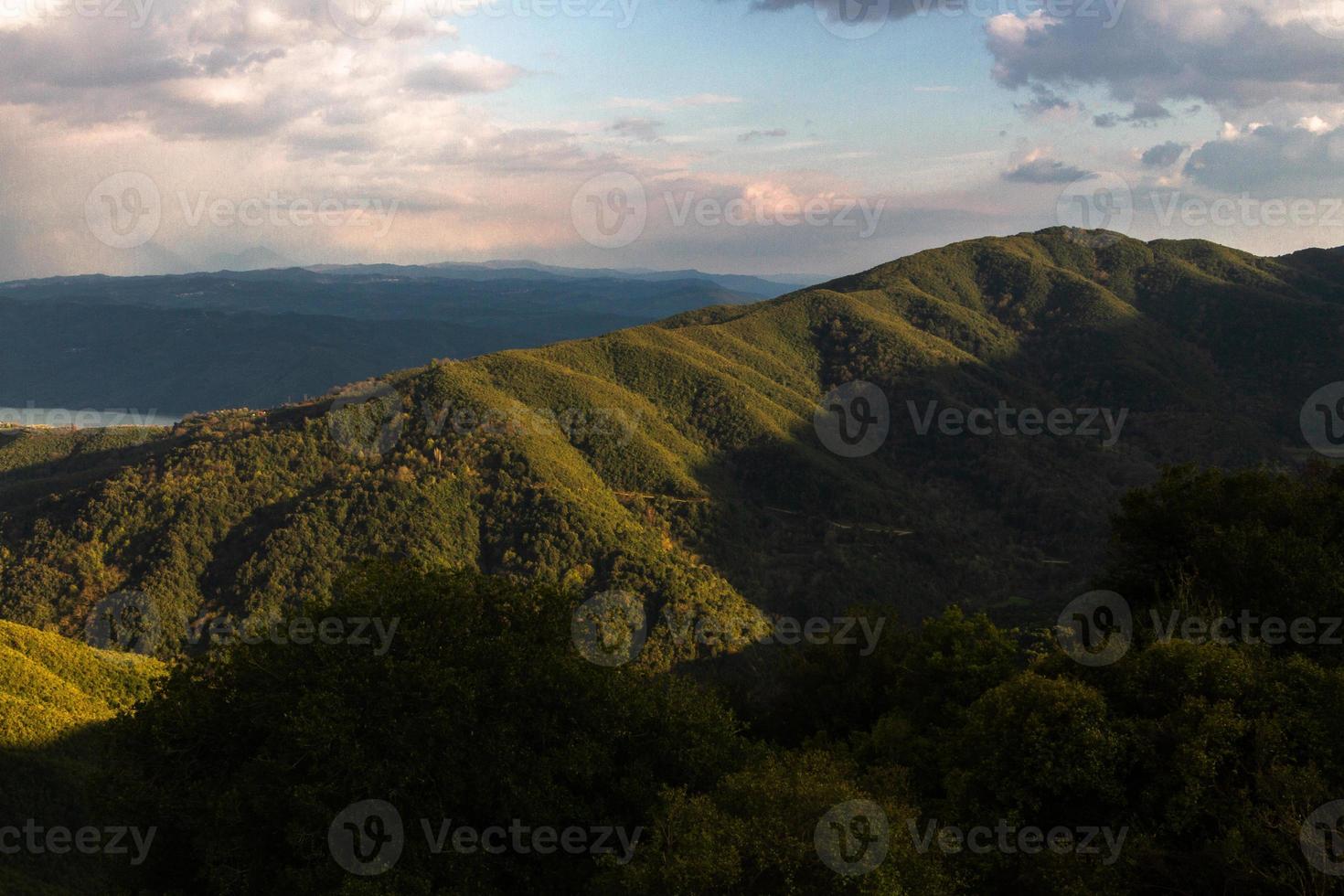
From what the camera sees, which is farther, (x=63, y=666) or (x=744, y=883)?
(x=63, y=666)

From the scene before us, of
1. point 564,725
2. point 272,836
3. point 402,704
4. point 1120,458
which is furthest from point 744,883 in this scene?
point 1120,458

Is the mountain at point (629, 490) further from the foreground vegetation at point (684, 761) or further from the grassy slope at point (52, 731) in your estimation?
the foreground vegetation at point (684, 761)

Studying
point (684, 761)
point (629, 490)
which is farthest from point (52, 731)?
point (629, 490)

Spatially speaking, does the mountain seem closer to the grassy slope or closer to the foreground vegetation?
the grassy slope

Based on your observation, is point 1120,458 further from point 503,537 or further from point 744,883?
point 744,883

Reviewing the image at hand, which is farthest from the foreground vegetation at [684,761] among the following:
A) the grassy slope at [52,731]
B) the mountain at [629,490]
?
the mountain at [629,490]

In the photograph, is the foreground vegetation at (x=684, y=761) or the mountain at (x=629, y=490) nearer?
the foreground vegetation at (x=684, y=761)

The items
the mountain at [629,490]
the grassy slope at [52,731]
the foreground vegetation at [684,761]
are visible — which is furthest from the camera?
the mountain at [629,490]

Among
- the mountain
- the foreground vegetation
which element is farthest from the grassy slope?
the mountain

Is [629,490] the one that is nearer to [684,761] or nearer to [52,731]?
[52,731]
